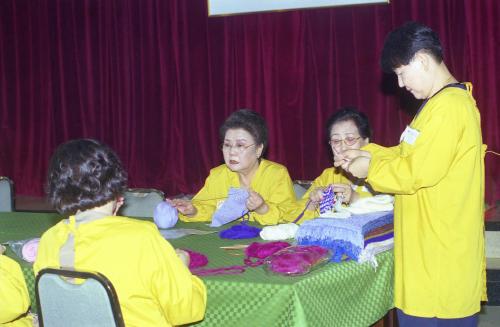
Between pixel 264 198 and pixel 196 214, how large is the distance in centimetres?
35

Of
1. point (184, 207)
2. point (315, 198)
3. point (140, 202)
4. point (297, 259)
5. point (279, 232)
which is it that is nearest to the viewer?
point (297, 259)

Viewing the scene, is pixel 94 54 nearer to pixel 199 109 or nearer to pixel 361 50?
pixel 199 109

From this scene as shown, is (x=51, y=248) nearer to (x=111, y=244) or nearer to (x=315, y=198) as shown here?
(x=111, y=244)

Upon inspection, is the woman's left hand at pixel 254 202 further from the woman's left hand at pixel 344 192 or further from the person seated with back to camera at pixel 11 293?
the person seated with back to camera at pixel 11 293

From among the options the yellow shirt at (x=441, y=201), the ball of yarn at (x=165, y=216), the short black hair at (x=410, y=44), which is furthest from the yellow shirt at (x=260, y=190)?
the short black hair at (x=410, y=44)

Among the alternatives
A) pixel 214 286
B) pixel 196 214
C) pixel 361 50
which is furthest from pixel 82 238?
pixel 361 50

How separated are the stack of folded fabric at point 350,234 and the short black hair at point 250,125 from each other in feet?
3.43

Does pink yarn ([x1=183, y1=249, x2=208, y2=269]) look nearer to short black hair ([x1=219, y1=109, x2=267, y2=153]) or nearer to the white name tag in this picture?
the white name tag

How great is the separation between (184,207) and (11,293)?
1247 millimetres

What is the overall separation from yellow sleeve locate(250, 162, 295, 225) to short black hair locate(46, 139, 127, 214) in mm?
1338

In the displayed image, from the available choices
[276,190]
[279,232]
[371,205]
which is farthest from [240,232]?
[276,190]

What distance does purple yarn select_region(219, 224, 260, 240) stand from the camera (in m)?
2.75

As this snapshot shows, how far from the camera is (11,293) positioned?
2.06 m

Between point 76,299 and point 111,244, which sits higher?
point 111,244
